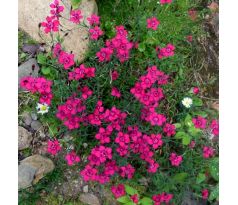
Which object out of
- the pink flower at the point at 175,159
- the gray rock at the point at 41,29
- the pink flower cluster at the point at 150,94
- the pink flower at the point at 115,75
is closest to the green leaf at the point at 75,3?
the gray rock at the point at 41,29

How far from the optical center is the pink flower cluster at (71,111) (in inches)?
117


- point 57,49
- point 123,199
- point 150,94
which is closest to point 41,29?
point 57,49

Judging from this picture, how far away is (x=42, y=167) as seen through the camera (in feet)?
10.8

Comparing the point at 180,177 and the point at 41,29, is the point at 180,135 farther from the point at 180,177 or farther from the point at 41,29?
the point at 41,29

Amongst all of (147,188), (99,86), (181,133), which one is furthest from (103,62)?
(147,188)

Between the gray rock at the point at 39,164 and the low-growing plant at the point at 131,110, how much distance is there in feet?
0.31

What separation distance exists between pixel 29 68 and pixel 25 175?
930mm

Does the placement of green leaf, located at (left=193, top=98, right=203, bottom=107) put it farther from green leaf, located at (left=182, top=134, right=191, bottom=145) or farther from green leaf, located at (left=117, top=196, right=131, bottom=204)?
green leaf, located at (left=117, top=196, right=131, bottom=204)

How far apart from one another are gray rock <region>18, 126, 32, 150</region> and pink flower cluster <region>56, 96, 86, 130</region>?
1.54 feet

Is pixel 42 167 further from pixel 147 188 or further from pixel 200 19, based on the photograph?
pixel 200 19

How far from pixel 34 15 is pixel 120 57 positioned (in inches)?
37.5

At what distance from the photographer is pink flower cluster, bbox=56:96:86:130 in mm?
2977

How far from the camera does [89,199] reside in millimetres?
3324

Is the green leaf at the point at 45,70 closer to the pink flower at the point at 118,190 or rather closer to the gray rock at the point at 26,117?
the gray rock at the point at 26,117
